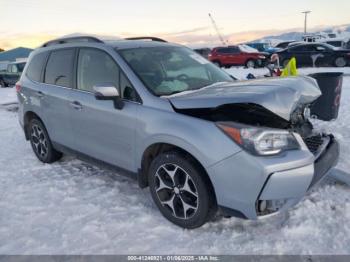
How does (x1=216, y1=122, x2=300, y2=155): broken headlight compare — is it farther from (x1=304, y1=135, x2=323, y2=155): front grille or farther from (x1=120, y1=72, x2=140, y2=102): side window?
(x1=120, y1=72, x2=140, y2=102): side window

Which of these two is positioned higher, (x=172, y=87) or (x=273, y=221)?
(x=172, y=87)

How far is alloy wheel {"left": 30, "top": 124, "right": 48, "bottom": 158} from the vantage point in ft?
17.7

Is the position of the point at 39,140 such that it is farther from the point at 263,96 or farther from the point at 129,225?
the point at 263,96

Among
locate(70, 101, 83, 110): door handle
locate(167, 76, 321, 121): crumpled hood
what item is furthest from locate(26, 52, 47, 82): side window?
locate(167, 76, 321, 121): crumpled hood

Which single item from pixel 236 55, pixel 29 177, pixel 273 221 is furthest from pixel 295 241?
pixel 236 55

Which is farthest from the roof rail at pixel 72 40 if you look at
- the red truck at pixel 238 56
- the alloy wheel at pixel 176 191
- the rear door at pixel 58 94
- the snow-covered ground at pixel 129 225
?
the red truck at pixel 238 56

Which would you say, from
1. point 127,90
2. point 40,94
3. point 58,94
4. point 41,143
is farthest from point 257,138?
point 41,143

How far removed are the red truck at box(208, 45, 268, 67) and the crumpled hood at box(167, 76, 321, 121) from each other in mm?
20369

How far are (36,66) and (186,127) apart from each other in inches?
133

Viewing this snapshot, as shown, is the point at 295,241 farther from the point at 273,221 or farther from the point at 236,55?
the point at 236,55

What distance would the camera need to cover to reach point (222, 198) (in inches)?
118

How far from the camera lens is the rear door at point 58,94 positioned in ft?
15.0

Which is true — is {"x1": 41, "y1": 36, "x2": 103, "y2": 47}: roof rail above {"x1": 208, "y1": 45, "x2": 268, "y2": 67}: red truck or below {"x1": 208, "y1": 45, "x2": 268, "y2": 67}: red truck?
above

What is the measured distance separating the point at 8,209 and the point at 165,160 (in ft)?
6.49
